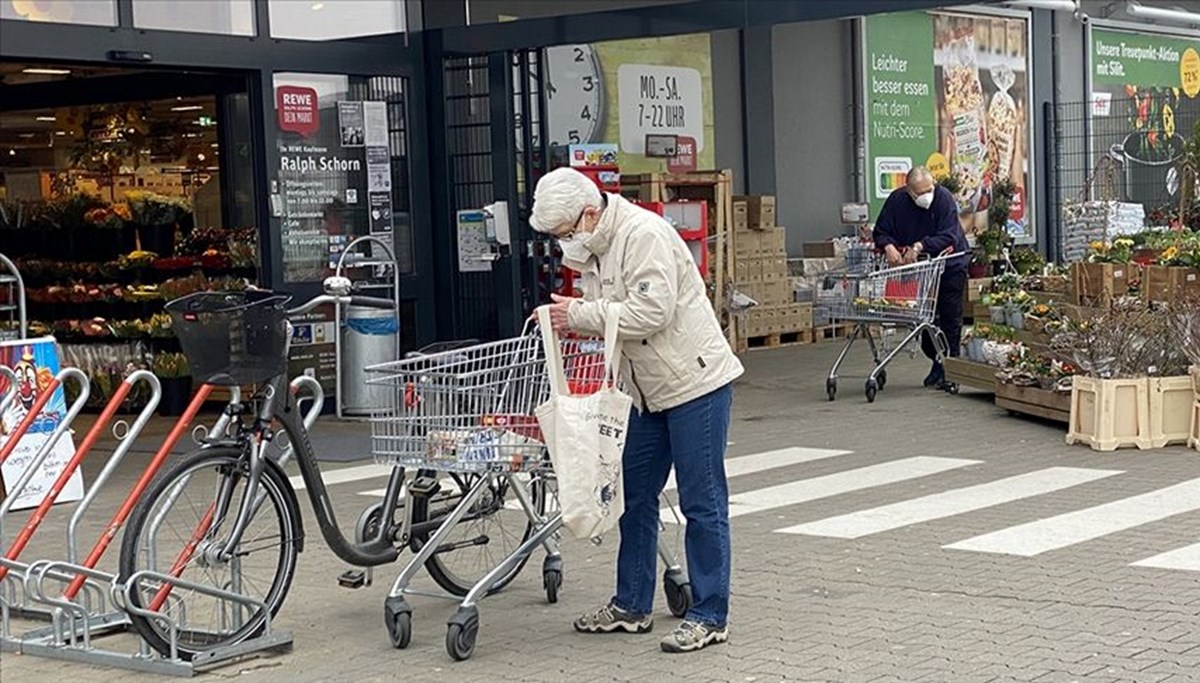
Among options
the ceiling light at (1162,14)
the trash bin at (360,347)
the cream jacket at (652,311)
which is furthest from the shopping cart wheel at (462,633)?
the ceiling light at (1162,14)

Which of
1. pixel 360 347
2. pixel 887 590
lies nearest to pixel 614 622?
pixel 887 590

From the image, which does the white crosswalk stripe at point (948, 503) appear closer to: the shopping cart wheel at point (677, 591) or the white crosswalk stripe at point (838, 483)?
the white crosswalk stripe at point (838, 483)

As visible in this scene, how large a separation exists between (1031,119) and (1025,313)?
13756mm

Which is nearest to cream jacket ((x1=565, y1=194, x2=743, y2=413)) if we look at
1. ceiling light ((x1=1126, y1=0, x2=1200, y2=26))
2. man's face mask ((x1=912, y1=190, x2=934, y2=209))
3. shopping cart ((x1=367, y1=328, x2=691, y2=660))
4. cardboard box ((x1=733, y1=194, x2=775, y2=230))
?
shopping cart ((x1=367, y1=328, x2=691, y2=660))

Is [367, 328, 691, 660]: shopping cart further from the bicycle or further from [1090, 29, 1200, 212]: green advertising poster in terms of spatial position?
[1090, 29, 1200, 212]: green advertising poster

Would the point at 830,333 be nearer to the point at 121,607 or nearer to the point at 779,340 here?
the point at 779,340

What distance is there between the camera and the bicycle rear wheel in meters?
7.55

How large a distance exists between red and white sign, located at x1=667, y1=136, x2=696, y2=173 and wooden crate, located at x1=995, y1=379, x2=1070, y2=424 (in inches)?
288

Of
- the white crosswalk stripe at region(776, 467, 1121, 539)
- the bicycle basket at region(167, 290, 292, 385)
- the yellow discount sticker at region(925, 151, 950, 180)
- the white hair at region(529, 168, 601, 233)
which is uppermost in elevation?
the yellow discount sticker at region(925, 151, 950, 180)

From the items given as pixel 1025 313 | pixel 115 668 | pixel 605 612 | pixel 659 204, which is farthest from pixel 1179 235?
pixel 115 668

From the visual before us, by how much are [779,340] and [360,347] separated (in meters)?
6.53

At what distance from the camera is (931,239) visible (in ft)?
49.8

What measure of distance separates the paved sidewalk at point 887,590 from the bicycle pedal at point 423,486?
1.92ft

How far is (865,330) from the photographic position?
593 inches
